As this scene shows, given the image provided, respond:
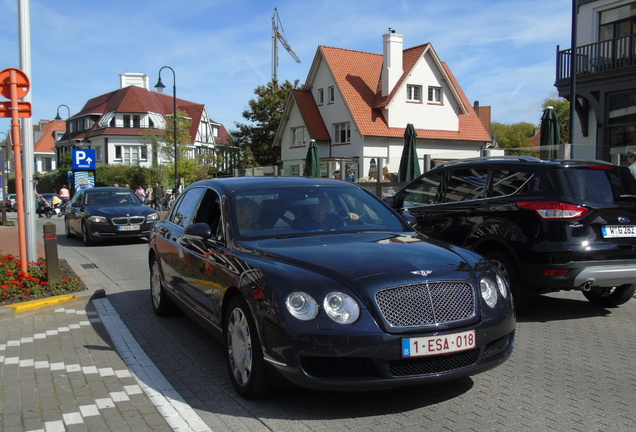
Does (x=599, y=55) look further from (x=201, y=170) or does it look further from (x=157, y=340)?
(x=201, y=170)

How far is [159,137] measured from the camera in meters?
56.0

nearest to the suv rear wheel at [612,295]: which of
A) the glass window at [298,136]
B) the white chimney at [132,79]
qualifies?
the glass window at [298,136]

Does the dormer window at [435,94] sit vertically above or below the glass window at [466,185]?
above

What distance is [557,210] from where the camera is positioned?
21.2 ft

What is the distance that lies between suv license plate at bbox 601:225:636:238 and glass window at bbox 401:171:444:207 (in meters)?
2.36

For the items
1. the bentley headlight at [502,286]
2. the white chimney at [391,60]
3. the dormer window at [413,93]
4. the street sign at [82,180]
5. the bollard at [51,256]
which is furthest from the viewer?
the dormer window at [413,93]

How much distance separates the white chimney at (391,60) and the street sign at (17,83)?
34.3 m

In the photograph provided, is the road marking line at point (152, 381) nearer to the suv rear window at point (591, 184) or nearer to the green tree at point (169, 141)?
the suv rear window at point (591, 184)

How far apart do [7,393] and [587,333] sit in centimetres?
540

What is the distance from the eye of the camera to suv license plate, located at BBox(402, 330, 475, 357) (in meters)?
3.84

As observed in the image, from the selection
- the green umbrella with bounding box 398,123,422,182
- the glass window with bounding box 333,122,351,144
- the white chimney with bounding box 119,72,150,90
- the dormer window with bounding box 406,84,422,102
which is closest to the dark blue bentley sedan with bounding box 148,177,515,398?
the green umbrella with bounding box 398,123,422,182

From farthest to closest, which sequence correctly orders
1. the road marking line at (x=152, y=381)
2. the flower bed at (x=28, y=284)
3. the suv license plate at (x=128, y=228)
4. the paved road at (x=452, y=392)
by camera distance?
the suv license plate at (x=128, y=228) < the flower bed at (x=28, y=284) < the road marking line at (x=152, y=381) < the paved road at (x=452, y=392)

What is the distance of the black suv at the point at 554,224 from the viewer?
6430mm

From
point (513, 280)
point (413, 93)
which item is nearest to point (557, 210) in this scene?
point (513, 280)
